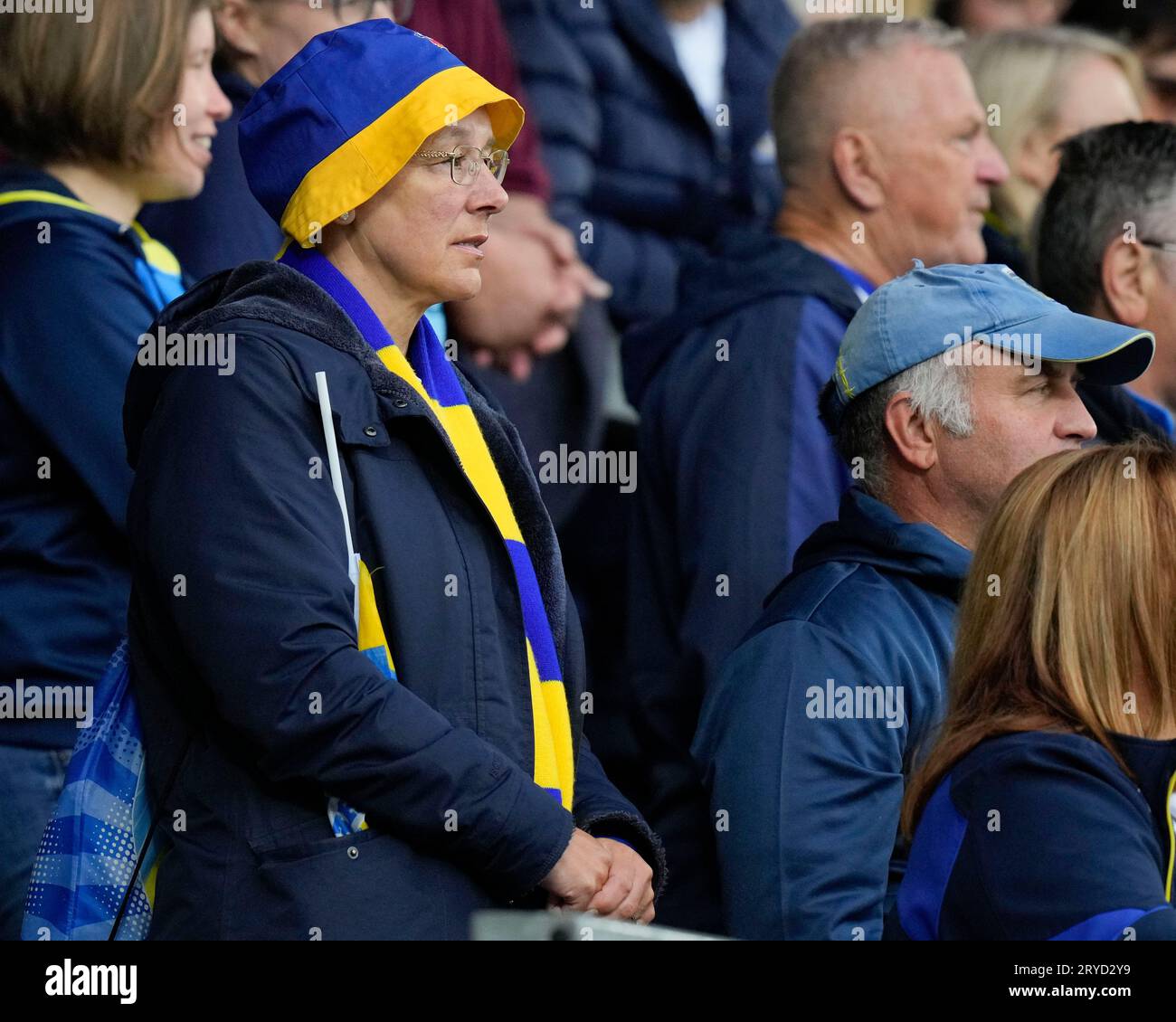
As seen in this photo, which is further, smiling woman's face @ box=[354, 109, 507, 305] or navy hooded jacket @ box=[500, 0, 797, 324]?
navy hooded jacket @ box=[500, 0, 797, 324]

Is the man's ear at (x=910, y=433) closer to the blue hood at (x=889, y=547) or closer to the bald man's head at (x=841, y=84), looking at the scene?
the blue hood at (x=889, y=547)

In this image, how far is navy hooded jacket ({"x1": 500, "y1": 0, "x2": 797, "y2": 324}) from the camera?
5680 mm

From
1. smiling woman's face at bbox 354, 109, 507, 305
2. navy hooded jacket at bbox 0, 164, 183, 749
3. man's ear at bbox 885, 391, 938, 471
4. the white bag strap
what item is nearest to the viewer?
the white bag strap


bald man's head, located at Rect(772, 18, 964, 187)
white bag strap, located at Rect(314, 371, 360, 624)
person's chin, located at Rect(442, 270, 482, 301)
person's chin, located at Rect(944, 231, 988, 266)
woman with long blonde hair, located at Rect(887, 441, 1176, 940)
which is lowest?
woman with long blonde hair, located at Rect(887, 441, 1176, 940)

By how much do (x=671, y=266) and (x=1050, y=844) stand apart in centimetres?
352

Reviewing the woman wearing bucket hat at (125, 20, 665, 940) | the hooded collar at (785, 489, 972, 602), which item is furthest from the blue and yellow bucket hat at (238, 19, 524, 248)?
the hooded collar at (785, 489, 972, 602)

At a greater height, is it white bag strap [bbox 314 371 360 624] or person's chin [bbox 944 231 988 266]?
person's chin [bbox 944 231 988 266]

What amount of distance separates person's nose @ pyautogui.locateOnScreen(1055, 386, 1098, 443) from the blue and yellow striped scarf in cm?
106

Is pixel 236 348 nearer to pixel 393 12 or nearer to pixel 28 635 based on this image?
pixel 28 635

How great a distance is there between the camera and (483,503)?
318cm

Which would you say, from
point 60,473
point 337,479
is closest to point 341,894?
point 337,479

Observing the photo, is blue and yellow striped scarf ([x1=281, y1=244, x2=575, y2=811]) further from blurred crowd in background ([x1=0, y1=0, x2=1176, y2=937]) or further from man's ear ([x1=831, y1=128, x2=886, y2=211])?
man's ear ([x1=831, y1=128, x2=886, y2=211])

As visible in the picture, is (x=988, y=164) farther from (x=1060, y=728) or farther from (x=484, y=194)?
(x=1060, y=728)
